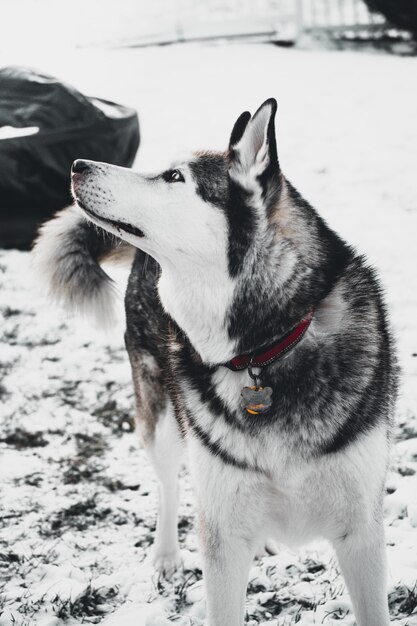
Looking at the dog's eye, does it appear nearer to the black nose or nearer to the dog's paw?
the black nose

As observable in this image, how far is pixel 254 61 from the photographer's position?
32.8 ft

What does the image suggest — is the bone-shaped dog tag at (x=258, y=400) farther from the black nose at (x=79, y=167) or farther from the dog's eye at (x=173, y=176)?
the black nose at (x=79, y=167)

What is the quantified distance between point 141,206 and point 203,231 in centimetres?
20

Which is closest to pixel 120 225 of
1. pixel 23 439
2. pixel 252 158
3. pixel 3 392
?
pixel 252 158

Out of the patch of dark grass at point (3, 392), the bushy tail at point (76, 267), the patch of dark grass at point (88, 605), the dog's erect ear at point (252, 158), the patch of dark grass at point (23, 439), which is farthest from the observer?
the patch of dark grass at point (3, 392)

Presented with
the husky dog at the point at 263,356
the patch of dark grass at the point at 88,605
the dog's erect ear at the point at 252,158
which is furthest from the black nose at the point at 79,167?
the patch of dark grass at the point at 88,605

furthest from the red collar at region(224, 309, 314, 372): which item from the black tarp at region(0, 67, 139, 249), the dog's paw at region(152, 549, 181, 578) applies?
the black tarp at region(0, 67, 139, 249)

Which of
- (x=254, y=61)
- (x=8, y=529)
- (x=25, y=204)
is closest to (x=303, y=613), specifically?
(x=8, y=529)

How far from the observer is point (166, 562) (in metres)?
2.85

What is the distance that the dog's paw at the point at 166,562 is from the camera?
283 centimetres

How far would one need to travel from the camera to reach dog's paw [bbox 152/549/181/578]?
9.28ft

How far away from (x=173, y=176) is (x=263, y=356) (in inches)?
23.4

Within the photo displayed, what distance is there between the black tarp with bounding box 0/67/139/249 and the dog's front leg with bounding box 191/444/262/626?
3679 mm

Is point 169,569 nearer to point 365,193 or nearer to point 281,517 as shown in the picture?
point 281,517
